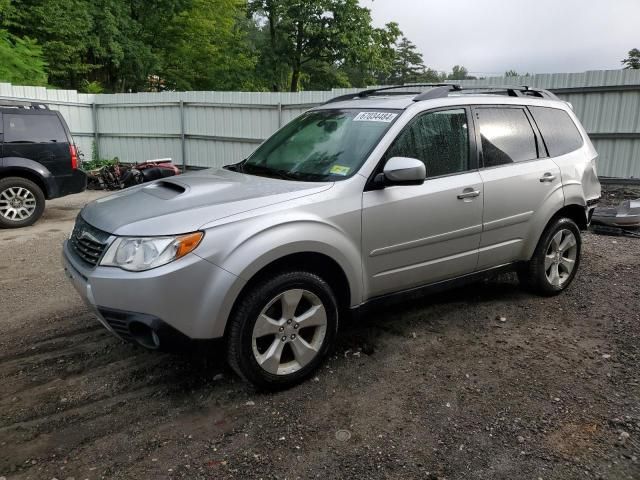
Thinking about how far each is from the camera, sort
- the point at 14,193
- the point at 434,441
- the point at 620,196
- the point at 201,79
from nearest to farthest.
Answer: the point at 434,441, the point at 14,193, the point at 620,196, the point at 201,79

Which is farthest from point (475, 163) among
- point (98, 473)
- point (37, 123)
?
point (37, 123)

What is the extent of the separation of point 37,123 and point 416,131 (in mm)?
6962

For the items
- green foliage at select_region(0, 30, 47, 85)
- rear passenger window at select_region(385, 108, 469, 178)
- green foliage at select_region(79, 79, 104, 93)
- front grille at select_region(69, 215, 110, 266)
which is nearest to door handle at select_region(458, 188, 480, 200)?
rear passenger window at select_region(385, 108, 469, 178)

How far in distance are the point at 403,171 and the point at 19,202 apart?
729cm

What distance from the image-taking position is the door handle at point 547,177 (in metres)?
4.46

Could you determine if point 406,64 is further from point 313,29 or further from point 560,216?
point 560,216

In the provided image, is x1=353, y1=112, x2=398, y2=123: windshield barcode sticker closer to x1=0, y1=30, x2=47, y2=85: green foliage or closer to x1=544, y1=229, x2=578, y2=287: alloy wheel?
x1=544, y1=229, x2=578, y2=287: alloy wheel

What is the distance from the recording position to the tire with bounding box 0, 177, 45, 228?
27.1 ft

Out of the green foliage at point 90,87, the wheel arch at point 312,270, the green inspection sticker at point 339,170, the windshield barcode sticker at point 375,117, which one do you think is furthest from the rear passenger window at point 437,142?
→ the green foliage at point 90,87

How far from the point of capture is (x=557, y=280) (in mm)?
4863

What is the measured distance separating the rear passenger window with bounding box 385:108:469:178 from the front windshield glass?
0.53 ft

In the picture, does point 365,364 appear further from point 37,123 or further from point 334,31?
point 334,31

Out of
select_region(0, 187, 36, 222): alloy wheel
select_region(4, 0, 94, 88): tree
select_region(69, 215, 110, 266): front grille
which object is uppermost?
select_region(4, 0, 94, 88): tree

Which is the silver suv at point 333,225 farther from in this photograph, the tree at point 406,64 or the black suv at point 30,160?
the tree at point 406,64
